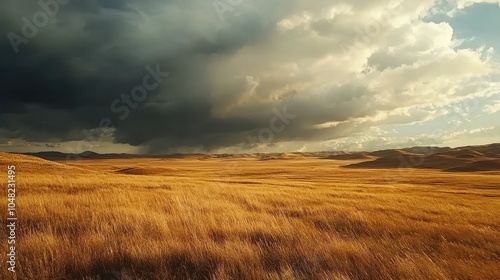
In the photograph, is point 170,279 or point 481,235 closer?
point 170,279

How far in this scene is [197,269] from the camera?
19.2 ft

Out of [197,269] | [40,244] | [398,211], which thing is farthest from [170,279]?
[398,211]

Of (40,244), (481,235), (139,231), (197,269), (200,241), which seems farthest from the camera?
(481,235)

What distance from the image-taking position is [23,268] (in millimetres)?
5504

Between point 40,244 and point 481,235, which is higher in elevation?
point 40,244

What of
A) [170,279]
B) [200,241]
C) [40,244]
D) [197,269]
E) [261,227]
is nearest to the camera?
[170,279]

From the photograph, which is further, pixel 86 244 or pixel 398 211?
pixel 398 211

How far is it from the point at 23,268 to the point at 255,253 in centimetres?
408

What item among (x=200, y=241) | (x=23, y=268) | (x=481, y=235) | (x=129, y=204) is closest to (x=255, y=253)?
(x=200, y=241)

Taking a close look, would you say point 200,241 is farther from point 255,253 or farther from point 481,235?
point 481,235

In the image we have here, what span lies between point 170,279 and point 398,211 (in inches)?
516

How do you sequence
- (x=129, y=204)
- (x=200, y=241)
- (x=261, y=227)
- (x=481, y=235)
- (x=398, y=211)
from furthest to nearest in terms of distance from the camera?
(x=398, y=211), (x=129, y=204), (x=481, y=235), (x=261, y=227), (x=200, y=241)

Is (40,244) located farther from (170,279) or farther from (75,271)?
(170,279)

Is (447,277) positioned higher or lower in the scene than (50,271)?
lower
